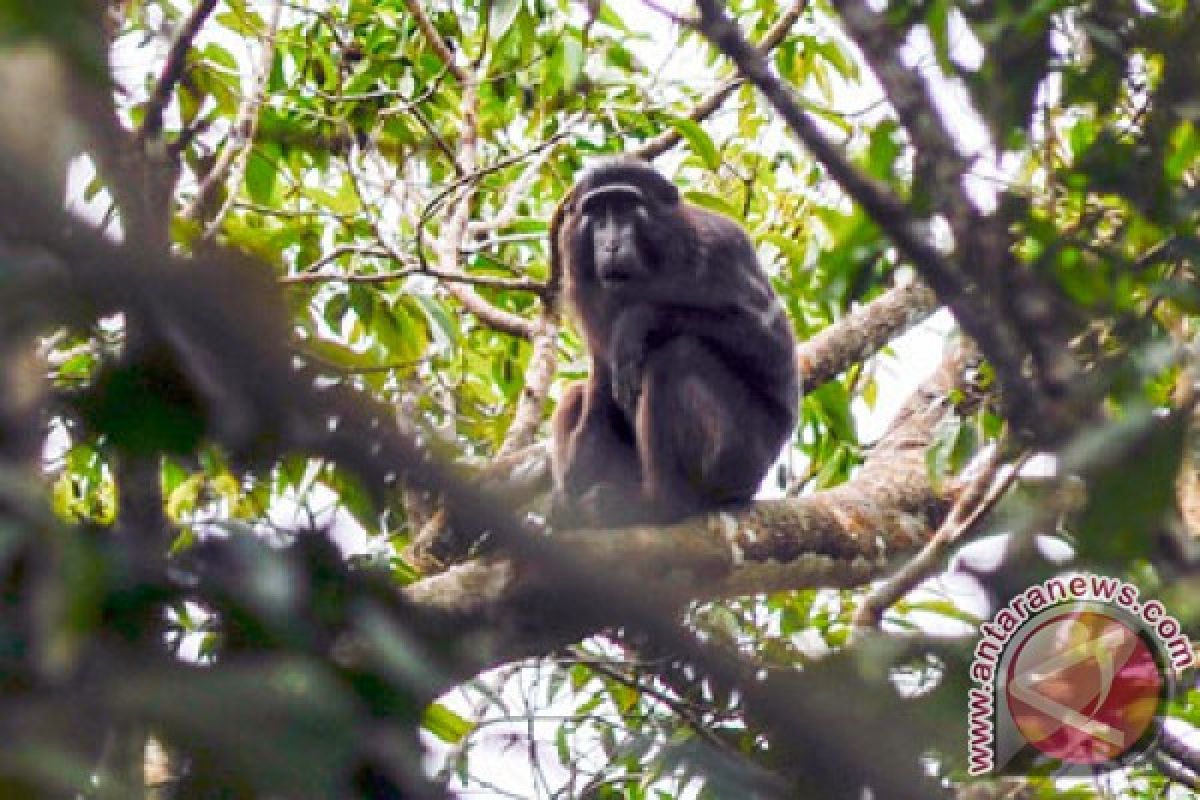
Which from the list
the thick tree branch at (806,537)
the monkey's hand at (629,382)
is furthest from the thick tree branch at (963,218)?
the monkey's hand at (629,382)

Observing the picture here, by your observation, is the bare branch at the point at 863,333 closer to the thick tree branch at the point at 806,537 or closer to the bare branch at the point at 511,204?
the thick tree branch at the point at 806,537

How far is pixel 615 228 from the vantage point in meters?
6.29

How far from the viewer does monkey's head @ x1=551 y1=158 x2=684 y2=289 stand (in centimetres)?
627

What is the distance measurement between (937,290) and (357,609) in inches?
18.5

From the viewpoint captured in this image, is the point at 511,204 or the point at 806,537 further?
the point at 511,204

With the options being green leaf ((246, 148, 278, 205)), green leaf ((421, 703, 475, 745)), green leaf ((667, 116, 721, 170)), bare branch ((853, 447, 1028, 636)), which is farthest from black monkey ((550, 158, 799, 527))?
bare branch ((853, 447, 1028, 636))

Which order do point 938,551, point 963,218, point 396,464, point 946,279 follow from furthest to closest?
point 938,551, point 963,218, point 946,279, point 396,464

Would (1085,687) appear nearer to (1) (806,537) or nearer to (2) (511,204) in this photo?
(1) (806,537)

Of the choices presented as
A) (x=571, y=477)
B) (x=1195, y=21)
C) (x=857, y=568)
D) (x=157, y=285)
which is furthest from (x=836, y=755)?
(x=571, y=477)

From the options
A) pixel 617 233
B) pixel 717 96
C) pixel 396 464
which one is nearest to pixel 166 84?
pixel 396 464

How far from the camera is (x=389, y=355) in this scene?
5.45m

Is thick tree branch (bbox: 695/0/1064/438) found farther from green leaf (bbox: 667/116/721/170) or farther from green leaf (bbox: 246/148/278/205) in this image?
green leaf (bbox: 667/116/721/170)

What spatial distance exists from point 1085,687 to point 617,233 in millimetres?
4357

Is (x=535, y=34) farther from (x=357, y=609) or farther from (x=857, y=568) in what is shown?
(x=357, y=609)
